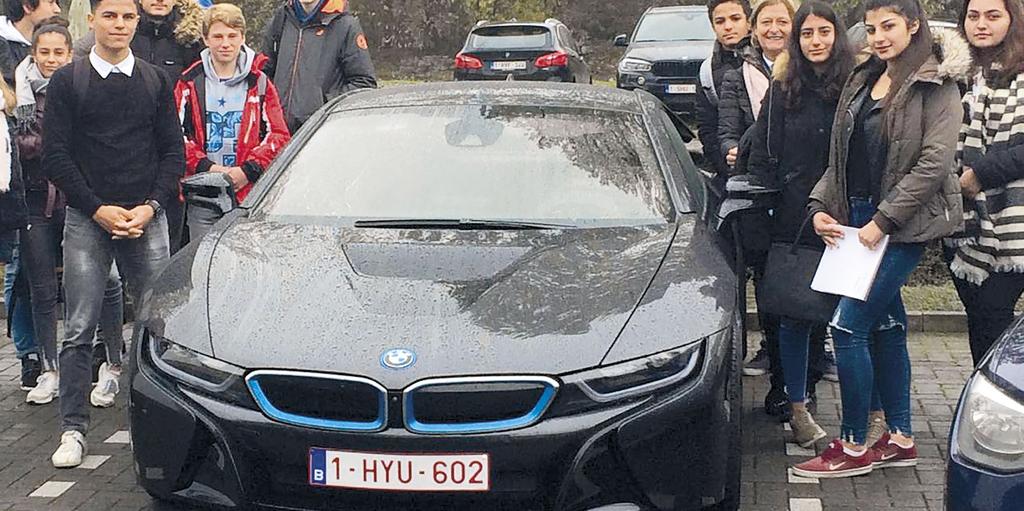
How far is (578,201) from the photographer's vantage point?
4.61m

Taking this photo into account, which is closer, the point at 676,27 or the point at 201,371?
the point at 201,371

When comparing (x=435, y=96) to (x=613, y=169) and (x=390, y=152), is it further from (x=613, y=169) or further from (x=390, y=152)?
(x=613, y=169)

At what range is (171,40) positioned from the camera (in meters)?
6.35

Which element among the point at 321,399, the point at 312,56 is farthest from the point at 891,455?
the point at 312,56

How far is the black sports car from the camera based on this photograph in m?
3.46

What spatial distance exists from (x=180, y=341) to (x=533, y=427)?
111 centimetres

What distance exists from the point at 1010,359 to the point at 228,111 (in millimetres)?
3907

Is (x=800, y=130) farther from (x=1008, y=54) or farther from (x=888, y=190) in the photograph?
(x=1008, y=54)

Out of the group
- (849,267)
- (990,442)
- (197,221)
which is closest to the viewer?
(990,442)

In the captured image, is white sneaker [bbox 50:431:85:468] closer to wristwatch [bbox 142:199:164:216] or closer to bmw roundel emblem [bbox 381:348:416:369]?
wristwatch [bbox 142:199:164:216]

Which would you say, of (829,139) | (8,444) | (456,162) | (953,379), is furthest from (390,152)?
(953,379)

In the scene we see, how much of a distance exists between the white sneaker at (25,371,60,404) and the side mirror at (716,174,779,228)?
3181 mm

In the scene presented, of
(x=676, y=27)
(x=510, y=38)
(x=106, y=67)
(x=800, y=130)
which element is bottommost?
(x=510, y=38)

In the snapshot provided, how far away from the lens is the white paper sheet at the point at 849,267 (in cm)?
450
